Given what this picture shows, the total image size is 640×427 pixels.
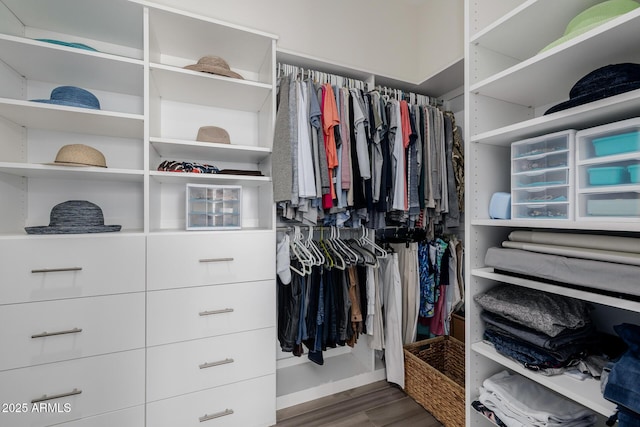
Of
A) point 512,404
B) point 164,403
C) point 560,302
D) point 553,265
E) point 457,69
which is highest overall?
point 457,69

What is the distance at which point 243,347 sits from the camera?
1465 millimetres

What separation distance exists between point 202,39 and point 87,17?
0.53 m

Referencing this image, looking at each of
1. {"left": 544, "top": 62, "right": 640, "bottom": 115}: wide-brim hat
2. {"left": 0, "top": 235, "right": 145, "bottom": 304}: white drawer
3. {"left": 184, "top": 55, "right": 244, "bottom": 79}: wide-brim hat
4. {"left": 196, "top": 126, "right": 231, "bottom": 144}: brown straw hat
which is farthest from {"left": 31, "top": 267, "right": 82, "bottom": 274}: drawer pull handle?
{"left": 544, "top": 62, "right": 640, "bottom": 115}: wide-brim hat

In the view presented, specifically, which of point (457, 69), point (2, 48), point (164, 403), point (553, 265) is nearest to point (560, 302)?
point (553, 265)

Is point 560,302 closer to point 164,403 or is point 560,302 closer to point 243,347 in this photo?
point 243,347

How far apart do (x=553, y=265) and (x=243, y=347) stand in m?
1.43

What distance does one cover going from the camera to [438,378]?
5.01ft

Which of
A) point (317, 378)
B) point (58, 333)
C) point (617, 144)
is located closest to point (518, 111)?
point (617, 144)

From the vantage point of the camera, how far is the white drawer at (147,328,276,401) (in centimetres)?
131

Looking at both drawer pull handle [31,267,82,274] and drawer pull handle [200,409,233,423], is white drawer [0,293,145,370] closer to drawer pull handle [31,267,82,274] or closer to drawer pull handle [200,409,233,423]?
drawer pull handle [31,267,82,274]

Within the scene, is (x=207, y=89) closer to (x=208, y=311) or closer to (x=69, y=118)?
(x=69, y=118)

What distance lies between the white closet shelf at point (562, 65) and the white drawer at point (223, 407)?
1.83 metres

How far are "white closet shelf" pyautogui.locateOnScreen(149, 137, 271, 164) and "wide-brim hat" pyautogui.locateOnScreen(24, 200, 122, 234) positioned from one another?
432 millimetres

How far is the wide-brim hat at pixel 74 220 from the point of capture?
3.91 ft
